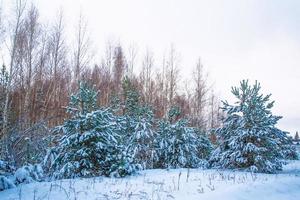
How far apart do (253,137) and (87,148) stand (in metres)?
6.33

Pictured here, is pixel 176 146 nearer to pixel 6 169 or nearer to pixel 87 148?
pixel 87 148

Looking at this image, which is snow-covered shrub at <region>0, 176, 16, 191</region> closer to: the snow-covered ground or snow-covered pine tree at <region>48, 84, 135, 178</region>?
the snow-covered ground

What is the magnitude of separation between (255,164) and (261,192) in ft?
18.1

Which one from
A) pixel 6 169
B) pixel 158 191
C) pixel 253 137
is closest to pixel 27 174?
pixel 6 169

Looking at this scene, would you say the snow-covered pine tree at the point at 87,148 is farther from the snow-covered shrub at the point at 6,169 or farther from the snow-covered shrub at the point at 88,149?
the snow-covered shrub at the point at 6,169

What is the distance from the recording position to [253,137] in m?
11.9

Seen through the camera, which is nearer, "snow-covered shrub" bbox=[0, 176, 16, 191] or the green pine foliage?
"snow-covered shrub" bbox=[0, 176, 16, 191]

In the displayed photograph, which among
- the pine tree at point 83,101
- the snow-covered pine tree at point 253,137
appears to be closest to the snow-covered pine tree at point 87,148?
the pine tree at point 83,101

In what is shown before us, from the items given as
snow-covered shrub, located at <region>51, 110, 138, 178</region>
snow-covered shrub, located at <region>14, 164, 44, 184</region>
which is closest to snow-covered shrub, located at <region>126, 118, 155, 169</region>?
snow-covered shrub, located at <region>51, 110, 138, 178</region>

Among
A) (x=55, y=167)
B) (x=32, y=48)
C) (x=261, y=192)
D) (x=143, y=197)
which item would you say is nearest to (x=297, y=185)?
(x=261, y=192)

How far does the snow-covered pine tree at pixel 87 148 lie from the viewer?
366 inches

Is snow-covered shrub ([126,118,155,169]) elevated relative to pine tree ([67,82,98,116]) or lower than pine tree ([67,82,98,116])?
lower

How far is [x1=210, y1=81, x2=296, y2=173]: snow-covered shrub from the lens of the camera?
11.5 m

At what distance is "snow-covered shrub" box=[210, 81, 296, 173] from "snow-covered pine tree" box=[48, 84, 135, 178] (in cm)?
474
